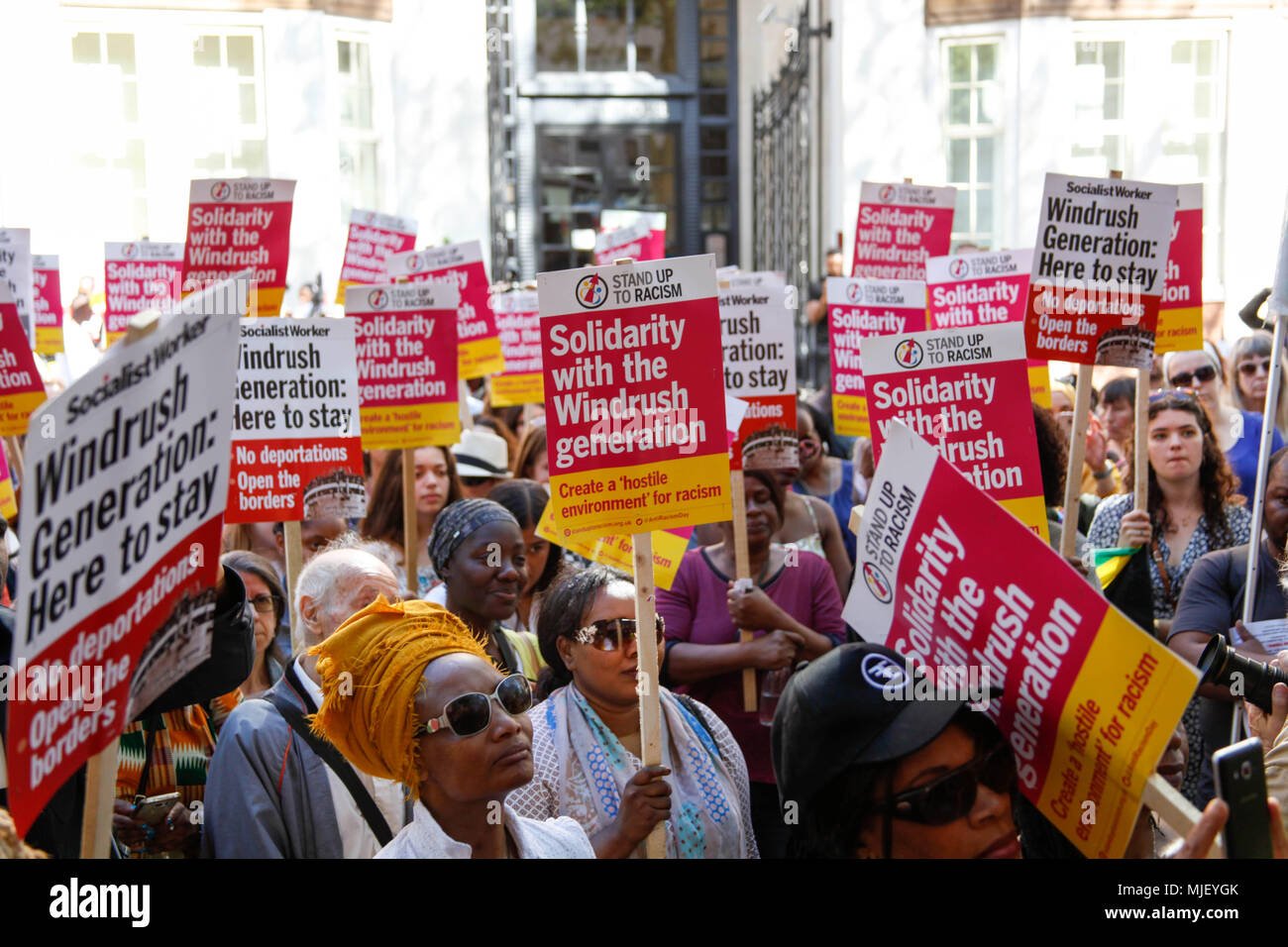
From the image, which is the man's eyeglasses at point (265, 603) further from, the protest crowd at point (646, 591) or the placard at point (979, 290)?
the placard at point (979, 290)

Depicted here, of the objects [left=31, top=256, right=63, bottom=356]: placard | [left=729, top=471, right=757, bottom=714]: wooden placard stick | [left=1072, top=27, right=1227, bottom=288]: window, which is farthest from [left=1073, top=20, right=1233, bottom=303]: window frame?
[left=729, top=471, right=757, bottom=714]: wooden placard stick

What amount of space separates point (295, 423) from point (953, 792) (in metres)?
2.72

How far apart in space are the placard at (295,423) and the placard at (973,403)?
162 cm

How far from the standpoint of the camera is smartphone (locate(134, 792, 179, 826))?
10.2 ft

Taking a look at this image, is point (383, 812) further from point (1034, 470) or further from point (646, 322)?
point (1034, 470)

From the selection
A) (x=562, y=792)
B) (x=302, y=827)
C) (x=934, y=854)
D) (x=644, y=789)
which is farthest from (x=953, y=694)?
(x=302, y=827)

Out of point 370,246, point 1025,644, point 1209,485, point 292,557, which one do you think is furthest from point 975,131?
point 1025,644

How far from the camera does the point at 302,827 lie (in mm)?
2725

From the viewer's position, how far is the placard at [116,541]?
67.1 inches

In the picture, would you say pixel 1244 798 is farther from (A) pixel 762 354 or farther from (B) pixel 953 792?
(A) pixel 762 354

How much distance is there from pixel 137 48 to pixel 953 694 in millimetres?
14710

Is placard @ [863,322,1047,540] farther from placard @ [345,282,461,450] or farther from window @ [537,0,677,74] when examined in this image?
window @ [537,0,677,74]

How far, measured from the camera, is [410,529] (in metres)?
4.89

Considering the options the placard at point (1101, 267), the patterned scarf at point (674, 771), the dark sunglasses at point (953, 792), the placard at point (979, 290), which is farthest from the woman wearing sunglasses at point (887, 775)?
the placard at point (979, 290)
